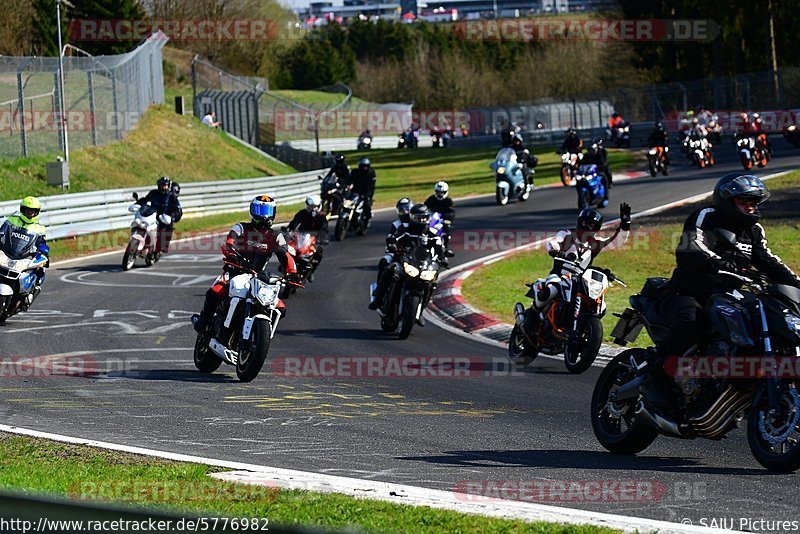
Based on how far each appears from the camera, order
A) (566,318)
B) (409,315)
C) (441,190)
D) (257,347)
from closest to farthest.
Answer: (257,347)
(566,318)
(409,315)
(441,190)

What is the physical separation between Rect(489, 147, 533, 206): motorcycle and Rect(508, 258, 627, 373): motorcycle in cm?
1810

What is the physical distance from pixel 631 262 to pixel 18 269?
1109 centimetres

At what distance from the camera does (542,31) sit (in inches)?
4754

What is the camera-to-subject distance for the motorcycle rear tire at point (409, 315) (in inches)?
587

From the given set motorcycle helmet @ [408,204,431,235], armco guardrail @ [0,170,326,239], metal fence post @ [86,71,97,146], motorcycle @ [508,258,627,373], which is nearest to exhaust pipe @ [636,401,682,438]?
motorcycle @ [508,258,627,373]

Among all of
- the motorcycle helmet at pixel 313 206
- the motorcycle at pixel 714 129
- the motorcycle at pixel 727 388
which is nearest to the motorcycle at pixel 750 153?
the motorcycle at pixel 714 129

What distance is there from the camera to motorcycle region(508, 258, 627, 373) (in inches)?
490

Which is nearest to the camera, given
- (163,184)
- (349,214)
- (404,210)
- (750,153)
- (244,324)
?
(244,324)

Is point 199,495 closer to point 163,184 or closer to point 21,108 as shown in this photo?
point 163,184

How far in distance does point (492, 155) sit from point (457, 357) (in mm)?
42880

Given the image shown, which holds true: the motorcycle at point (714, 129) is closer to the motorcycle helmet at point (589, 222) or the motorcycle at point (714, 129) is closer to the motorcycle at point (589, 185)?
the motorcycle at point (589, 185)

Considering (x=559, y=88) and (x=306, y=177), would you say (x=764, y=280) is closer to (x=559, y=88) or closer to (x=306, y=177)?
(x=306, y=177)

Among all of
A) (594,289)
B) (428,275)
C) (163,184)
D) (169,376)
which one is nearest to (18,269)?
(169,376)

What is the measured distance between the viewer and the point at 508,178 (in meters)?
32.0
